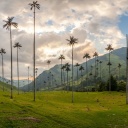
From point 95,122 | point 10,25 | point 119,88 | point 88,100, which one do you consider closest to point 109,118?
point 95,122

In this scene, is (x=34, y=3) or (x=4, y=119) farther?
(x=34, y=3)

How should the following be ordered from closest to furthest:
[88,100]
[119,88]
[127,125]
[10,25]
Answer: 1. [127,125]
2. [10,25]
3. [88,100]
4. [119,88]

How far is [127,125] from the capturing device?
6047cm

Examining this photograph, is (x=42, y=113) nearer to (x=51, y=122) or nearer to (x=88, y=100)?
(x=51, y=122)

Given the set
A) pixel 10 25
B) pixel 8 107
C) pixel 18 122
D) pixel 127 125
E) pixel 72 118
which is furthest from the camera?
pixel 10 25

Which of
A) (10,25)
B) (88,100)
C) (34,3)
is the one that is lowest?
(88,100)

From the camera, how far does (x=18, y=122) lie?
186 feet

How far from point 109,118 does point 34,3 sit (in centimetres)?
6145

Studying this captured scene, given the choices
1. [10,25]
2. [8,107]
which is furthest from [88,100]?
[8,107]

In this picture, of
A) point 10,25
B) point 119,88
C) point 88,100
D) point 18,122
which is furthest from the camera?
point 119,88

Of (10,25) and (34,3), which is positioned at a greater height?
(34,3)

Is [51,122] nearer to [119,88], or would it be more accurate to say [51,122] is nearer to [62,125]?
[62,125]

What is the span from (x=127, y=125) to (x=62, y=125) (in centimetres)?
1397

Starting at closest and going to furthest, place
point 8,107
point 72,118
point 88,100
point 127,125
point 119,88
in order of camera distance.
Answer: point 127,125 → point 72,118 → point 8,107 → point 88,100 → point 119,88
